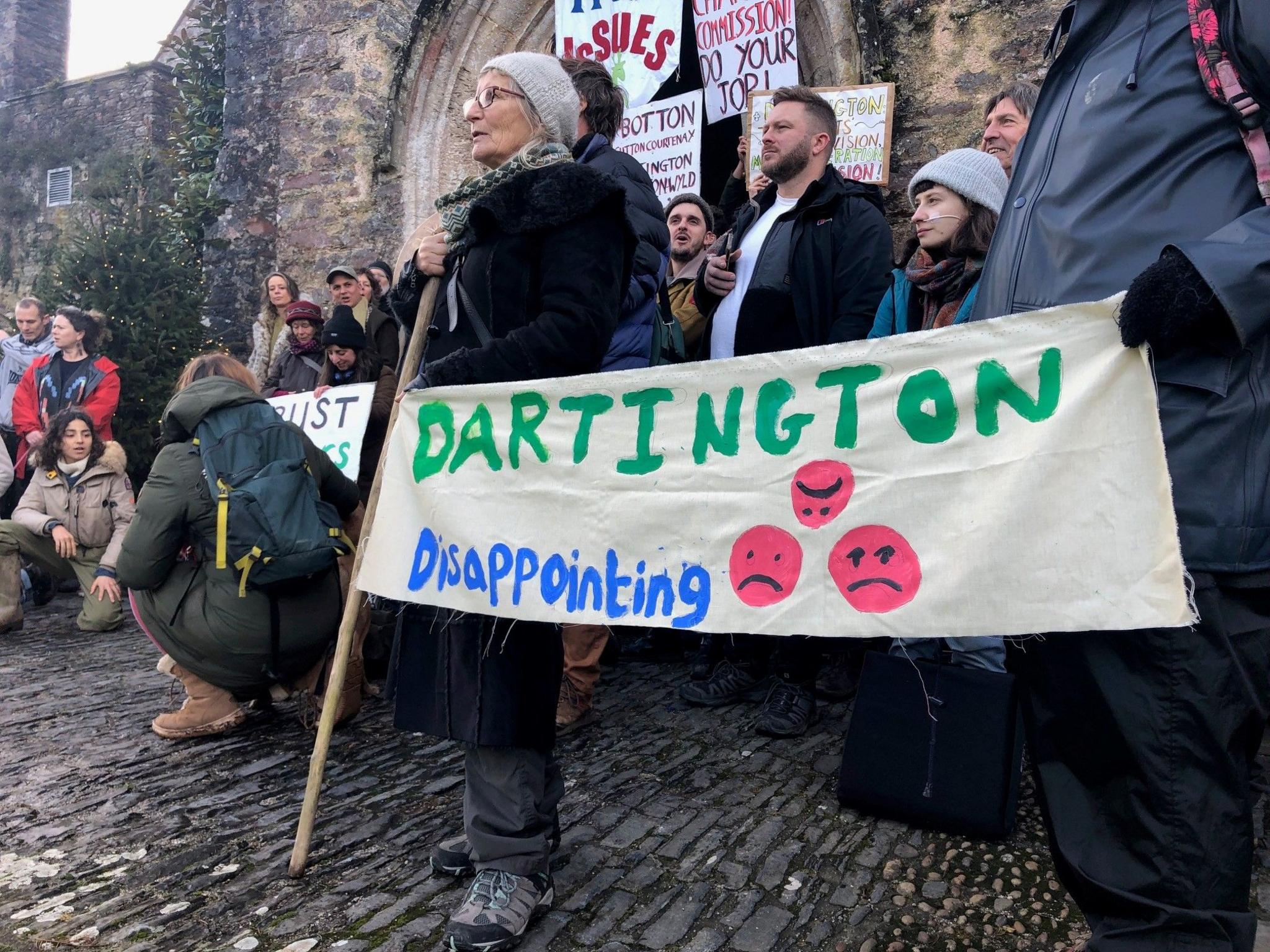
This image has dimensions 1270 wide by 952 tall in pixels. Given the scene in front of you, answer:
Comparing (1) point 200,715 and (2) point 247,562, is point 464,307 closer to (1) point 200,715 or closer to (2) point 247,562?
(2) point 247,562

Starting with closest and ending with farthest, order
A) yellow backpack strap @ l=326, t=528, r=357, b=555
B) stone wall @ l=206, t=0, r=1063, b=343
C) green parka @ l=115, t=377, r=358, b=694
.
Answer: green parka @ l=115, t=377, r=358, b=694
yellow backpack strap @ l=326, t=528, r=357, b=555
stone wall @ l=206, t=0, r=1063, b=343

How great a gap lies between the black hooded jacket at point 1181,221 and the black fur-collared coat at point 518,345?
968 mm

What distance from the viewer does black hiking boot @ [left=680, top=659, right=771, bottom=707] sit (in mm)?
4020

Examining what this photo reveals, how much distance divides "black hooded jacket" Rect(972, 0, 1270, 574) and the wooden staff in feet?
4.94

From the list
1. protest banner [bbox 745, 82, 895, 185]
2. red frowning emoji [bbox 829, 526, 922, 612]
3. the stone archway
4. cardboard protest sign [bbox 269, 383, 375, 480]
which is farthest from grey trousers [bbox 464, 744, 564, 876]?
the stone archway

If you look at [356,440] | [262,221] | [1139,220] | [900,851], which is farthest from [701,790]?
[262,221]

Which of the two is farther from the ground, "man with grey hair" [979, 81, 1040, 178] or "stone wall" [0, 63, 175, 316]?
"stone wall" [0, 63, 175, 316]

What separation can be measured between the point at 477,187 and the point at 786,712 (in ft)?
7.32

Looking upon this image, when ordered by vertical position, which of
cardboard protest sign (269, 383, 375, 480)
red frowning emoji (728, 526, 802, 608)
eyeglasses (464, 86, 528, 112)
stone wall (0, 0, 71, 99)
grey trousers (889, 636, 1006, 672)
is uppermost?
stone wall (0, 0, 71, 99)

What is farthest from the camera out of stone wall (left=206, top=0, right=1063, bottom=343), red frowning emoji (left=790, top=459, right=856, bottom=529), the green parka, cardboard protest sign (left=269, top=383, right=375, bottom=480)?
stone wall (left=206, top=0, right=1063, bottom=343)

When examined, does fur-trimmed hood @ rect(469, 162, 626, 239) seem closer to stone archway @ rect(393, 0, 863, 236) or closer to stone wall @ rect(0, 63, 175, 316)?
stone archway @ rect(393, 0, 863, 236)

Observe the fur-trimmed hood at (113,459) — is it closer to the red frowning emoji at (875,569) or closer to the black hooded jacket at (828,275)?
the black hooded jacket at (828,275)

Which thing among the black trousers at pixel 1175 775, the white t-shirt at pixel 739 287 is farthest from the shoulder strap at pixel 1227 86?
the white t-shirt at pixel 739 287

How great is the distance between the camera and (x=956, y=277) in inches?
127
